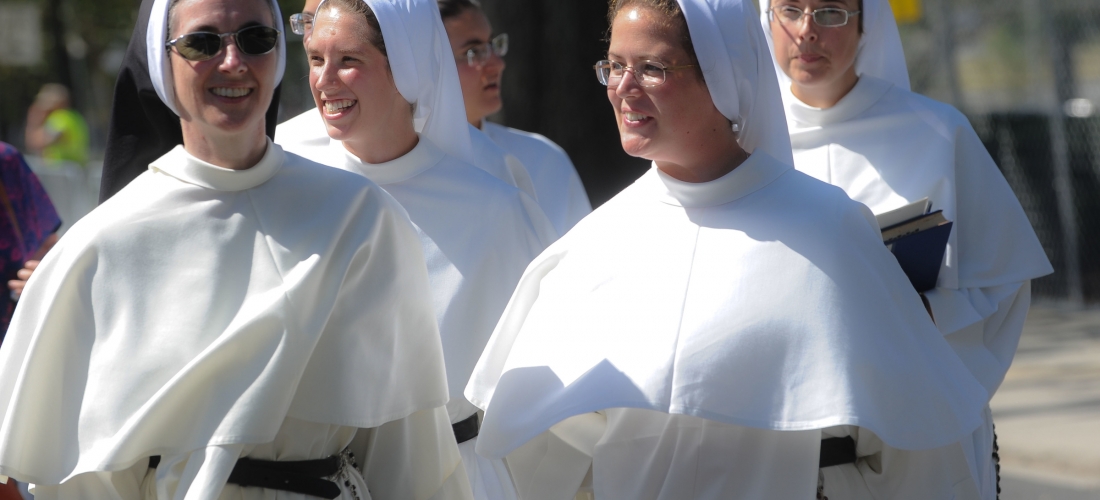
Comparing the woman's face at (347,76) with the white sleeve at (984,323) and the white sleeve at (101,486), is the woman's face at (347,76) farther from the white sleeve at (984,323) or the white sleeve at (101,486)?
the white sleeve at (984,323)

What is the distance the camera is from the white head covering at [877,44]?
418 cm

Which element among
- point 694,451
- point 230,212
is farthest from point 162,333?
point 694,451

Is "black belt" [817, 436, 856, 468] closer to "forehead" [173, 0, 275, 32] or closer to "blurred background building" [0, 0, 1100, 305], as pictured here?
"forehead" [173, 0, 275, 32]

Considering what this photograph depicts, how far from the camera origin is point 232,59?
283cm

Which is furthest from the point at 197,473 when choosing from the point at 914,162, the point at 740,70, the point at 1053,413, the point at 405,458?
the point at 1053,413

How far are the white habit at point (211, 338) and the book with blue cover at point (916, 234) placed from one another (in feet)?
4.52

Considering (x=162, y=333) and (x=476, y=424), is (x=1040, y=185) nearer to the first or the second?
(x=476, y=424)

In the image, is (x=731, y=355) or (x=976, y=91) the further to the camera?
(x=976, y=91)

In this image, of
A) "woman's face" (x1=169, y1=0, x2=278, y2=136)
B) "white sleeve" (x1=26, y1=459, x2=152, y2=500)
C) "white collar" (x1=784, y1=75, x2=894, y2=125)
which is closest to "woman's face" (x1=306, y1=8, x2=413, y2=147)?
"woman's face" (x1=169, y1=0, x2=278, y2=136)

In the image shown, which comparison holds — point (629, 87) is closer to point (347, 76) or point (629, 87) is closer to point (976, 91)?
point (347, 76)

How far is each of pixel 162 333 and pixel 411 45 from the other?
1.44 m

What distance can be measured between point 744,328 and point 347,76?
63.7 inches

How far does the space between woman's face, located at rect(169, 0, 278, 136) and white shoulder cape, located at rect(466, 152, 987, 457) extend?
871mm

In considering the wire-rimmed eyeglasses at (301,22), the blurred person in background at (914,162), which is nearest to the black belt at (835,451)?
the blurred person in background at (914,162)
